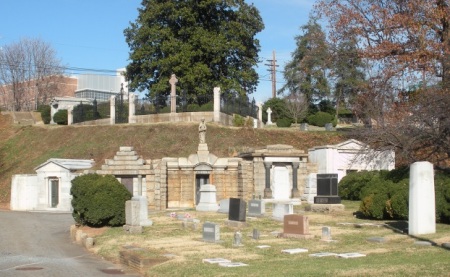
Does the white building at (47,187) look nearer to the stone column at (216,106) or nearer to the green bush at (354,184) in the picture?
the stone column at (216,106)

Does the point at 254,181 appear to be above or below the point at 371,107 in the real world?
below

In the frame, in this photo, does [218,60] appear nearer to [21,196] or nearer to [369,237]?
[21,196]

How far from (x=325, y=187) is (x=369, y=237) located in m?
10.0

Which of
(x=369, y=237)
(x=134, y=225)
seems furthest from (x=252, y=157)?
(x=369, y=237)

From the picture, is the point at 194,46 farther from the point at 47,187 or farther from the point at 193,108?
the point at 47,187

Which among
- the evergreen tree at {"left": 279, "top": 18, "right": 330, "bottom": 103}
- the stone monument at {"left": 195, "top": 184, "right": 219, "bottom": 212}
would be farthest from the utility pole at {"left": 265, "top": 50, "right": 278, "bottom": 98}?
the stone monument at {"left": 195, "top": 184, "right": 219, "bottom": 212}

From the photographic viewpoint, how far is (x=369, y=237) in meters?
16.8

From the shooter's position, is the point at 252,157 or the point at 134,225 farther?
the point at 252,157

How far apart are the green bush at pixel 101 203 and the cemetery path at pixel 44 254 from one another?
104 cm

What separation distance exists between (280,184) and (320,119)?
2463cm

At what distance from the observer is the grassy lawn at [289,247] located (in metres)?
11.5

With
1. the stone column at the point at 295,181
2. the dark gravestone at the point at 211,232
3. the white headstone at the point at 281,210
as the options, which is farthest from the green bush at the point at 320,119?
the dark gravestone at the point at 211,232

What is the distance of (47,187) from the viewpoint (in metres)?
36.7

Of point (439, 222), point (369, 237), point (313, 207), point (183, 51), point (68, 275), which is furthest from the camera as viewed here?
point (183, 51)
